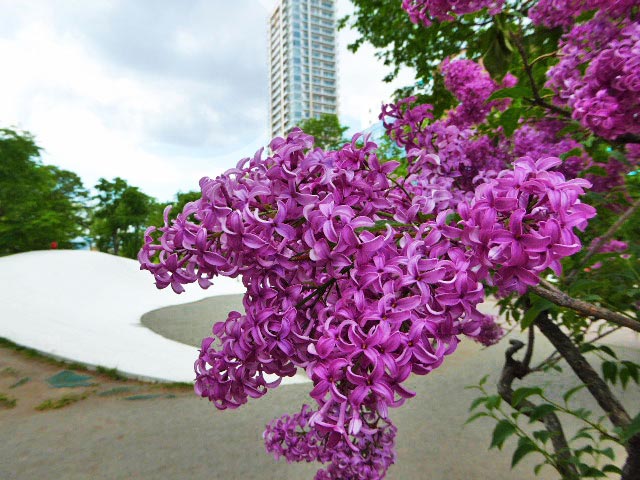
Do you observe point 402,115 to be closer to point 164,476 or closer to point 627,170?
point 627,170

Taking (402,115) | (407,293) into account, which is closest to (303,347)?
(407,293)

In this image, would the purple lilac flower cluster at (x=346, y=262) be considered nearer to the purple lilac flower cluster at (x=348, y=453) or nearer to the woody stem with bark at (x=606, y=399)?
the purple lilac flower cluster at (x=348, y=453)

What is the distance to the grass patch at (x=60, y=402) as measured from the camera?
12.3ft

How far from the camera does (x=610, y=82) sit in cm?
105

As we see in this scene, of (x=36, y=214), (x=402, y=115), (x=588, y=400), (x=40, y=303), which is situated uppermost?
(x=36, y=214)

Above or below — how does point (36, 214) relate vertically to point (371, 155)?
above

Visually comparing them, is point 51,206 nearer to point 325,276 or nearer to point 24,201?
point 24,201

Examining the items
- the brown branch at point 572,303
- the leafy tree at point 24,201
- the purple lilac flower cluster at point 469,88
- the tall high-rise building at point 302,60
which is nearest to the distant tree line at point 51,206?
the leafy tree at point 24,201

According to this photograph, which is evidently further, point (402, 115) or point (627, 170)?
point (627, 170)

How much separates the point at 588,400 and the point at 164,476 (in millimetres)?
3909

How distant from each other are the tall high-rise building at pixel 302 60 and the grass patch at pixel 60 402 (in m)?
66.6

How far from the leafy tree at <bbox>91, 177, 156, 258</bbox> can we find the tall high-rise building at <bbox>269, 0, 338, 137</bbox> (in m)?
43.9

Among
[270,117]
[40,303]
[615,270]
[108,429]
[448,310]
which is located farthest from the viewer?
[270,117]

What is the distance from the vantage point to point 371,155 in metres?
0.68
